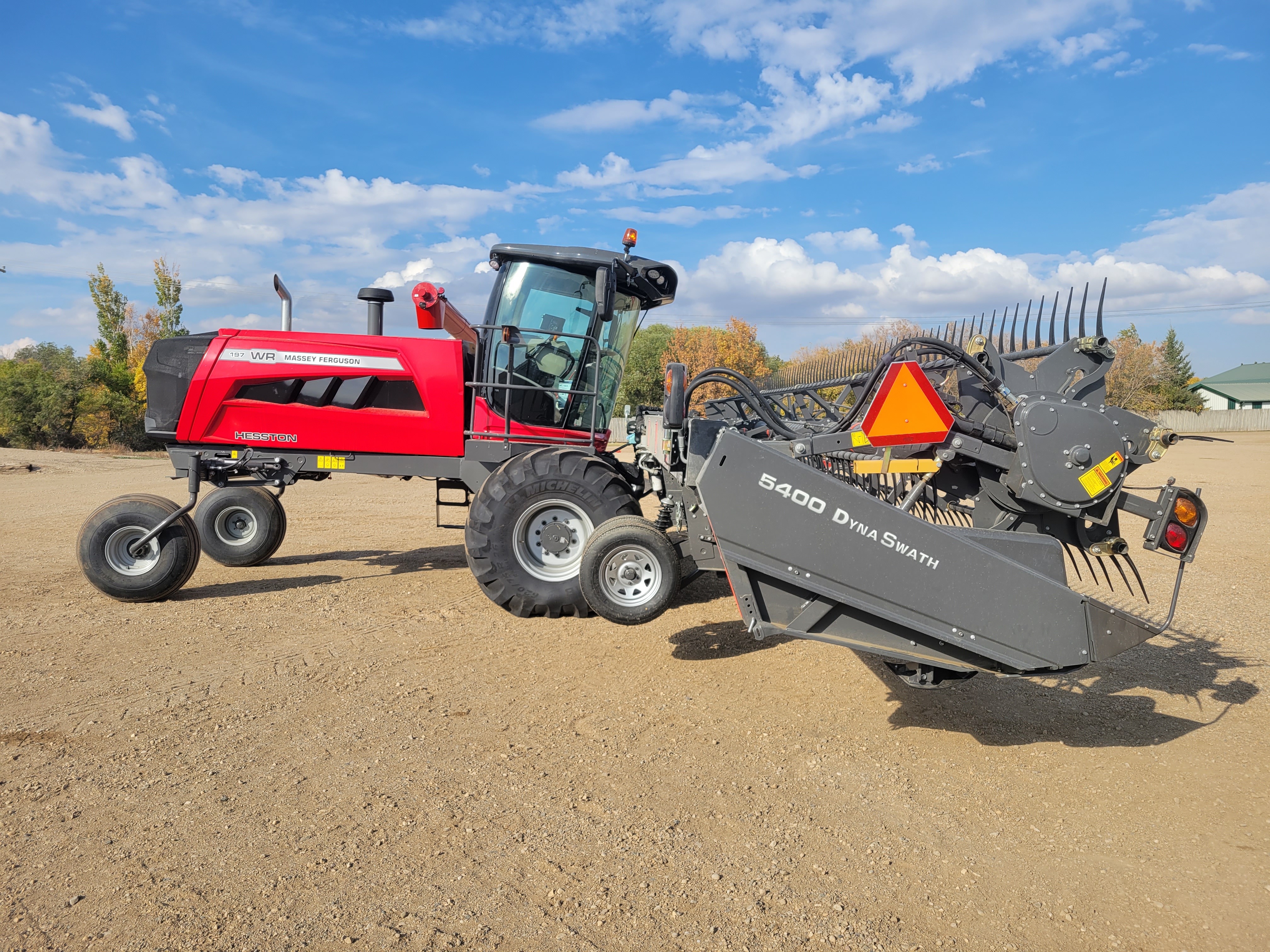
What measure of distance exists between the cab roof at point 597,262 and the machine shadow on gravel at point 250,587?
3.18m

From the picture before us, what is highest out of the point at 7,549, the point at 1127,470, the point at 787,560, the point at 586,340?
the point at 586,340

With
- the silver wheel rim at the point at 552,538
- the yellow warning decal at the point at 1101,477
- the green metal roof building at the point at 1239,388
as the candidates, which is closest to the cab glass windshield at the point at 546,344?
the silver wheel rim at the point at 552,538

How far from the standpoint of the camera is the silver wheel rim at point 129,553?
618 cm

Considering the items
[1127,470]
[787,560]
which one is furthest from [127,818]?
[1127,470]

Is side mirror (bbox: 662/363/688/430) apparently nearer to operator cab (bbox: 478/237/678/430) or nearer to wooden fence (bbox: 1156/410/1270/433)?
operator cab (bbox: 478/237/678/430)

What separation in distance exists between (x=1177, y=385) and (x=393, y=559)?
55245mm

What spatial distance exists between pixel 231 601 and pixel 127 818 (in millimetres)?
3602

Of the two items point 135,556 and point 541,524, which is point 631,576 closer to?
point 541,524

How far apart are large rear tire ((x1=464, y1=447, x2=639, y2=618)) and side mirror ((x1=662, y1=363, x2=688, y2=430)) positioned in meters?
1.20

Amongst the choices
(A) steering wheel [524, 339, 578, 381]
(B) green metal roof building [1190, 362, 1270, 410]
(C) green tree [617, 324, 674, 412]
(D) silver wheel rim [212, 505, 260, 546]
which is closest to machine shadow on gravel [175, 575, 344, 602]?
(D) silver wheel rim [212, 505, 260, 546]

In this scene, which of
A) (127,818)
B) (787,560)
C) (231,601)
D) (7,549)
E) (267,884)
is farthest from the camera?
(7,549)

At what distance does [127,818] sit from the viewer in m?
3.02

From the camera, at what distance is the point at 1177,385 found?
49875 millimetres

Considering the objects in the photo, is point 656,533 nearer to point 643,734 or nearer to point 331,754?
point 643,734
